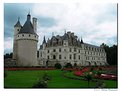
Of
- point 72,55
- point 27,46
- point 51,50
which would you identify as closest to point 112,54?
point 27,46

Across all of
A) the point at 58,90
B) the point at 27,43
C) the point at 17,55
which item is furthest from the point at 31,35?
the point at 58,90

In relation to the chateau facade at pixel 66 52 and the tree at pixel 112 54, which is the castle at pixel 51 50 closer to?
the chateau facade at pixel 66 52

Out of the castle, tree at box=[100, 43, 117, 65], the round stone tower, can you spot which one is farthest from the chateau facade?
tree at box=[100, 43, 117, 65]

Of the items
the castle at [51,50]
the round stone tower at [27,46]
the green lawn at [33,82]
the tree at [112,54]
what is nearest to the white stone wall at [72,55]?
the castle at [51,50]

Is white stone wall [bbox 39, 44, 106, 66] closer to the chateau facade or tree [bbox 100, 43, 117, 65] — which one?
the chateau facade

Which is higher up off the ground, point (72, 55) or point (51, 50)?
point (51, 50)

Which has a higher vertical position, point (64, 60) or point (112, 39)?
point (112, 39)

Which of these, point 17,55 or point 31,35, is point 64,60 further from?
point 17,55

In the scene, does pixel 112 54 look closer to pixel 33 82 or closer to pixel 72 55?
pixel 33 82

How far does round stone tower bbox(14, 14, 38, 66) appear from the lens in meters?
13.1

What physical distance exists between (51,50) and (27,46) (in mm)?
5462

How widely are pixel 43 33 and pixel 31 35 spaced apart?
4.96 metres

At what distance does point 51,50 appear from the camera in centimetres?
1997

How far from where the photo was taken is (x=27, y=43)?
15.0 m
